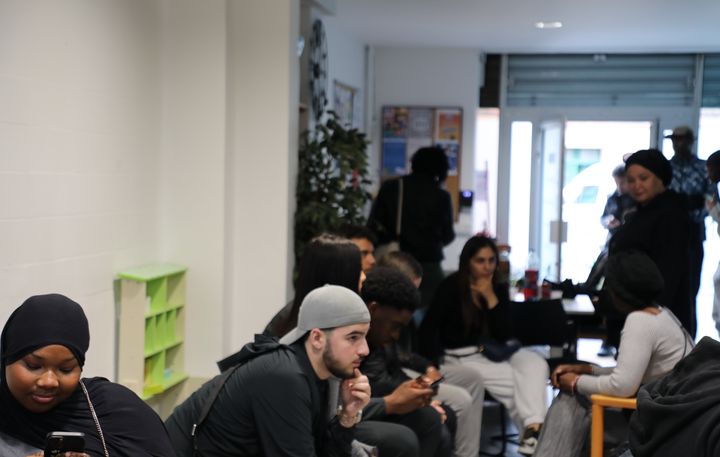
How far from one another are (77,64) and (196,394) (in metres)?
1.89

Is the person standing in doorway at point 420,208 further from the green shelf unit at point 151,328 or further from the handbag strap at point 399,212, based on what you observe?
the green shelf unit at point 151,328

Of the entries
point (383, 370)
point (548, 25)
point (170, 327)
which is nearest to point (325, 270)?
point (383, 370)

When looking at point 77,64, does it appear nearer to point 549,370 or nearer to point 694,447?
point 549,370

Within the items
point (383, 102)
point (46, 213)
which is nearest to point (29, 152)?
point (46, 213)

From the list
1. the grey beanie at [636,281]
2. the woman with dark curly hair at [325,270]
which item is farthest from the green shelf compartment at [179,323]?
the grey beanie at [636,281]

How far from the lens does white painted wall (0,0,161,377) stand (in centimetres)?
372

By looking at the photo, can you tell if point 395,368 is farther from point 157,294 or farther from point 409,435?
point 157,294

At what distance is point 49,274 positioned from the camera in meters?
4.01

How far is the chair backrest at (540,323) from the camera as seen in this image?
5398mm

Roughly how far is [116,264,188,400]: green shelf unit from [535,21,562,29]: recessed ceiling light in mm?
4042

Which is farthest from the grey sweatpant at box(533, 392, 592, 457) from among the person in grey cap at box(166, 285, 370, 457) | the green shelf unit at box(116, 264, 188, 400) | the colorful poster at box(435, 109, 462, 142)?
the colorful poster at box(435, 109, 462, 142)

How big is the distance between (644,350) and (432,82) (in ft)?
20.6

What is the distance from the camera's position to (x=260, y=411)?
9.21 ft

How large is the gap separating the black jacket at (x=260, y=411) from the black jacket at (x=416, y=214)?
3617 millimetres
